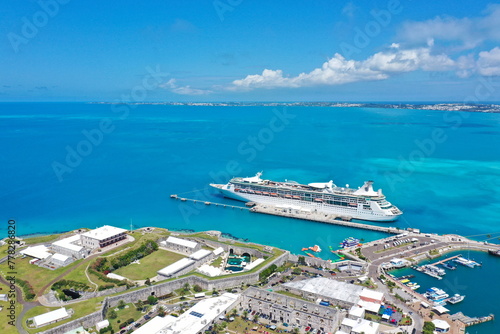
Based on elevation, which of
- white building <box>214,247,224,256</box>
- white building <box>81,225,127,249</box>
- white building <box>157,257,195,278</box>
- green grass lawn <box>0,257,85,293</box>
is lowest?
white building <box>214,247,224,256</box>

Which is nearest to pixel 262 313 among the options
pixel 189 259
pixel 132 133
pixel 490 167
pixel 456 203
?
pixel 189 259

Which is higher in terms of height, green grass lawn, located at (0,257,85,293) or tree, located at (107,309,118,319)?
green grass lawn, located at (0,257,85,293)

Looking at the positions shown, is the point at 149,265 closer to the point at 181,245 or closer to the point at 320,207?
the point at 181,245

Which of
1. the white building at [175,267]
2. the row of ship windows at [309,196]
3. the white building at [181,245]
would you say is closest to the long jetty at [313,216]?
the row of ship windows at [309,196]

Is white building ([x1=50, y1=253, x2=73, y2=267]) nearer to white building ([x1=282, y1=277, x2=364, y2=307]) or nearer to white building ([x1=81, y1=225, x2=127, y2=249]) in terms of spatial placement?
white building ([x1=81, y1=225, x2=127, y2=249])

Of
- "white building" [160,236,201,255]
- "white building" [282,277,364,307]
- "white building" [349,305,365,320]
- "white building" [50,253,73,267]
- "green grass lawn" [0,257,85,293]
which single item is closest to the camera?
"white building" [349,305,365,320]

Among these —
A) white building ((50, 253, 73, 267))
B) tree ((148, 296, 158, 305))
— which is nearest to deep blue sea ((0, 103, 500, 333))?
white building ((50, 253, 73, 267))

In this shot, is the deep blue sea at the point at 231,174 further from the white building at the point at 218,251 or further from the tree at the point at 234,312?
the tree at the point at 234,312
